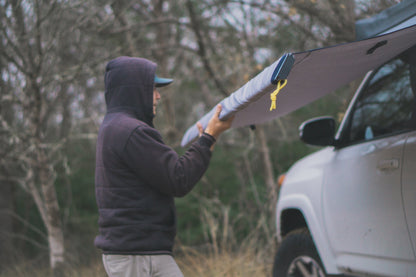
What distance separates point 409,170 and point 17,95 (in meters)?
4.89

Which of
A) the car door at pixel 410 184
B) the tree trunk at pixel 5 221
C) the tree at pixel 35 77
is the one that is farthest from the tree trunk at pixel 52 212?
the car door at pixel 410 184

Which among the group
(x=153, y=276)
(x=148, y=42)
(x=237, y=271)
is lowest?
(x=237, y=271)

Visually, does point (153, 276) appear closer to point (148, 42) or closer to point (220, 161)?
point (220, 161)

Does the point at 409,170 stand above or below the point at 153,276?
above

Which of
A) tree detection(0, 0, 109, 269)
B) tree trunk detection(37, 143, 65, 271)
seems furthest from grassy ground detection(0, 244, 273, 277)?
tree detection(0, 0, 109, 269)

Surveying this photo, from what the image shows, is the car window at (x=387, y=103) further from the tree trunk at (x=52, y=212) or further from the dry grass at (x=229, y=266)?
the tree trunk at (x=52, y=212)

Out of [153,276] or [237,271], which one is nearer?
[153,276]

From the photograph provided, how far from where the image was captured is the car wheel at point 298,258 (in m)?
3.25

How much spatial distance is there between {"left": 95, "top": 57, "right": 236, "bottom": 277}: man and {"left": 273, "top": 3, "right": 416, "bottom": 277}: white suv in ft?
3.31

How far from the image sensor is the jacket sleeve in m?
2.23

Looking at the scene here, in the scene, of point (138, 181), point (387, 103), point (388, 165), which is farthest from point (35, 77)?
point (388, 165)

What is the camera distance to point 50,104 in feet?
20.3

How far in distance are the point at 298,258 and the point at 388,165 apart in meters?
1.31

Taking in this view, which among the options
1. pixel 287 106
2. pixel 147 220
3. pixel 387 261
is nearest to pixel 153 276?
pixel 147 220
